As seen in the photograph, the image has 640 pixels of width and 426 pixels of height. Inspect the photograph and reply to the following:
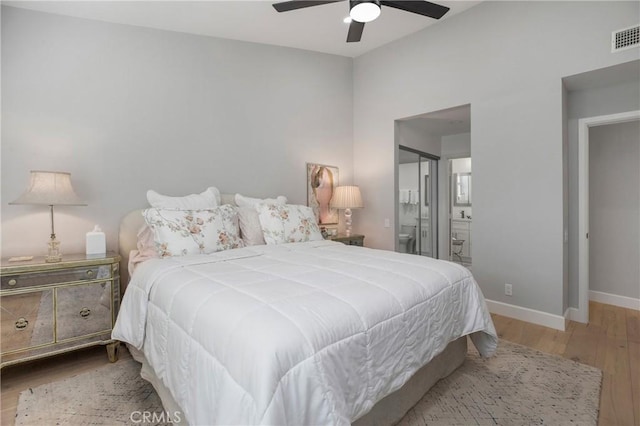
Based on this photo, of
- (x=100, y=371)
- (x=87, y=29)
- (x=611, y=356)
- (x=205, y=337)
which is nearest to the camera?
(x=205, y=337)

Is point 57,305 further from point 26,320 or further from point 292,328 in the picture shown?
point 292,328

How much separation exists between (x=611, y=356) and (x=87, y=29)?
503cm

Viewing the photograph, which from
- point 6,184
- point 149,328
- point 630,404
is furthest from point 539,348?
point 6,184

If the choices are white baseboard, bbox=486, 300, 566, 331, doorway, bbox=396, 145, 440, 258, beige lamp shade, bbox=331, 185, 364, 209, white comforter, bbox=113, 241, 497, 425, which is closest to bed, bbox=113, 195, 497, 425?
white comforter, bbox=113, 241, 497, 425

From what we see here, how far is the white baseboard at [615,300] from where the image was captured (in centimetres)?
358

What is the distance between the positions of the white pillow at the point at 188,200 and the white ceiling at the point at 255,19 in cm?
154

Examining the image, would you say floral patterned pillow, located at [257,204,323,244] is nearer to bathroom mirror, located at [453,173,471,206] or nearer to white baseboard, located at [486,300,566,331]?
white baseboard, located at [486,300,566,331]

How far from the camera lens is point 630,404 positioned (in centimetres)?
195

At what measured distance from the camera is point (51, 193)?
236 cm

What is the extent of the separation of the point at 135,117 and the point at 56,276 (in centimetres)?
151

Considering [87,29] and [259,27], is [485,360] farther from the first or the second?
[87,29]

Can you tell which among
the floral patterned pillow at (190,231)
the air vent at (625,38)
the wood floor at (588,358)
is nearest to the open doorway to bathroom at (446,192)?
the wood floor at (588,358)

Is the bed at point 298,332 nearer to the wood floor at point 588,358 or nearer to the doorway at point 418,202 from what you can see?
the wood floor at point 588,358

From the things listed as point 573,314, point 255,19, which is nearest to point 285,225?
point 255,19
